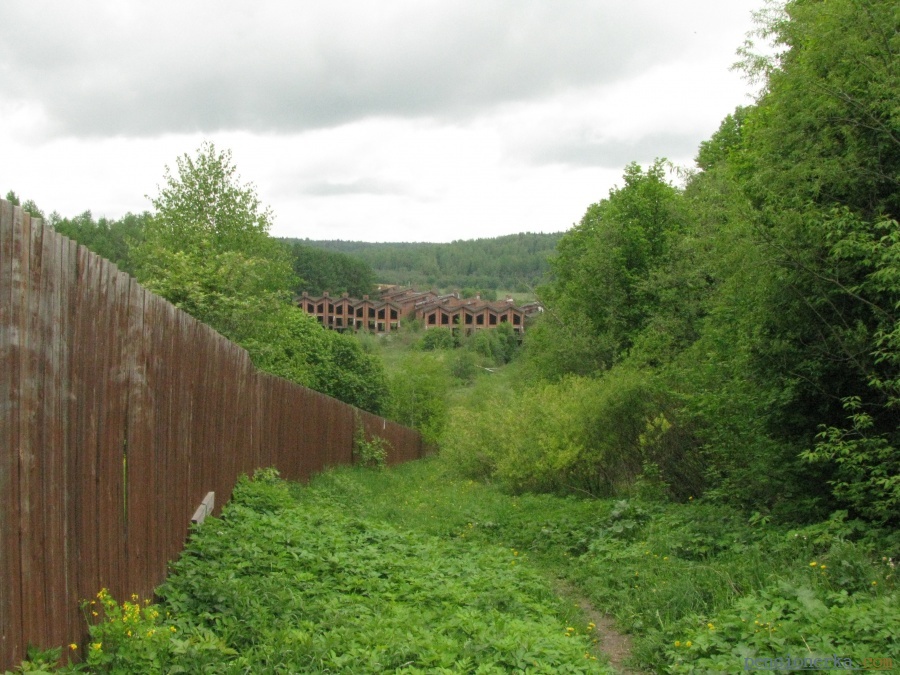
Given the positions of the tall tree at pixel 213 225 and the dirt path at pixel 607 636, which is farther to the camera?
the tall tree at pixel 213 225

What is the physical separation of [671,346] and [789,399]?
1245 cm

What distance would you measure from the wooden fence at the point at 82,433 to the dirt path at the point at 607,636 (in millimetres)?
3237

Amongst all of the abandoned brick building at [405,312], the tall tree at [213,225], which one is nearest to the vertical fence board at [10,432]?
the tall tree at [213,225]

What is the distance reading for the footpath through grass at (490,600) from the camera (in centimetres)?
458

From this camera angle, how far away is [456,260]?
157 meters

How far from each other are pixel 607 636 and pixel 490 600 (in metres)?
0.98

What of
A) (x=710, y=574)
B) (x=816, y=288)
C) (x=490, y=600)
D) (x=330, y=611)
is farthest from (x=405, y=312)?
(x=330, y=611)

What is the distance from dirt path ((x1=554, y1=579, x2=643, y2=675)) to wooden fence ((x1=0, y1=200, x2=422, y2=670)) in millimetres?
3237

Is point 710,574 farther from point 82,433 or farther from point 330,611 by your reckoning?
point 82,433

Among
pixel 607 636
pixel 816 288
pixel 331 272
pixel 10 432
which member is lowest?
pixel 607 636

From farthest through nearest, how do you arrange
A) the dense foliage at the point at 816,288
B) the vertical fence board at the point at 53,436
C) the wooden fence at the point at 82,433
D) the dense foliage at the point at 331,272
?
the dense foliage at the point at 331,272 < the dense foliage at the point at 816,288 < the vertical fence board at the point at 53,436 < the wooden fence at the point at 82,433

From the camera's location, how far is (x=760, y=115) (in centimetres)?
1266

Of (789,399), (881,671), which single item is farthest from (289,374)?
(881,671)

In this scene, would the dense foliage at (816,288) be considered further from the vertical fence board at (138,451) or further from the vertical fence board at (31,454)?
the vertical fence board at (31,454)
